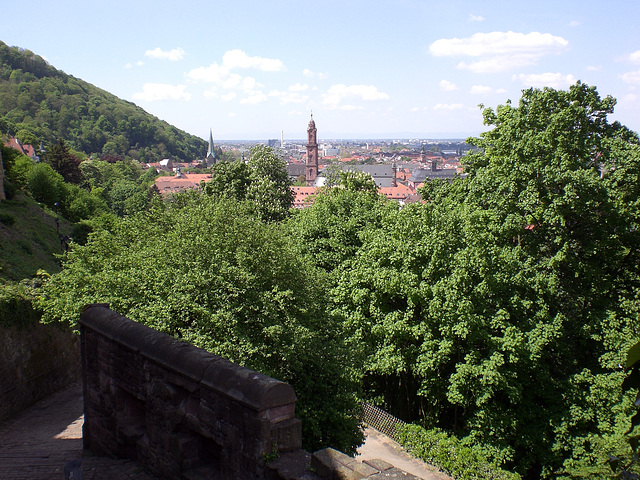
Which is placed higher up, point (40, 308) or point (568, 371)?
point (40, 308)

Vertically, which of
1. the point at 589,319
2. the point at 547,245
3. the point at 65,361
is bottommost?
the point at 65,361

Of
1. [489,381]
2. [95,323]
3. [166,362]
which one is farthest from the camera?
[489,381]

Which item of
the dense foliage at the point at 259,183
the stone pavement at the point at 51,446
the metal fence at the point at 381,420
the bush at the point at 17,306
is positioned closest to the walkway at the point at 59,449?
the stone pavement at the point at 51,446

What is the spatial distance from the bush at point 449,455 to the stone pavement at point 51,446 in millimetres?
10401

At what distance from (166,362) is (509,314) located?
13342mm

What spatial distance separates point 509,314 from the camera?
18.0 metres

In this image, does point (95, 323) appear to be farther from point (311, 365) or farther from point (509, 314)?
point (509, 314)

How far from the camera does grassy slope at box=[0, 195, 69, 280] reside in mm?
25219

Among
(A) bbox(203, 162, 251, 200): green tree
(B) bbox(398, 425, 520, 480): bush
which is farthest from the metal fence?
(A) bbox(203, 162, 251, 200): green tree

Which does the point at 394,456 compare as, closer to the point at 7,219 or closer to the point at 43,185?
the point at 7,219

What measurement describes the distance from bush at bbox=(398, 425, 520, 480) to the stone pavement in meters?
10.4

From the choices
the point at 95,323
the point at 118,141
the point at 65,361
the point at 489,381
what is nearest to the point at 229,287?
the point at 95,323

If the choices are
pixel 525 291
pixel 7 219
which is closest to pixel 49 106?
pixel 7 219

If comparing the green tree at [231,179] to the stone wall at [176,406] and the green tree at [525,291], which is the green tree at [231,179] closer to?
the green tree at [525,291]
